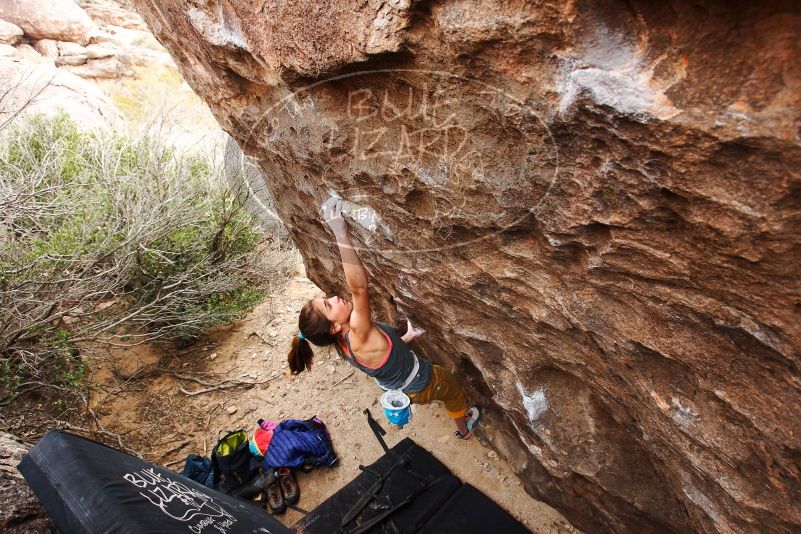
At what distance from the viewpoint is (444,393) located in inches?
109

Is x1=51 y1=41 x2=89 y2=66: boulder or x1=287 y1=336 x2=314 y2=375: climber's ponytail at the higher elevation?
x1=51 y1=41 x2=89 y2=66: boulder

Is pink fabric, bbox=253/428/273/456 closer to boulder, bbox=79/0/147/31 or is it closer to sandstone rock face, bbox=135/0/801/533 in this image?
sandstone rock face, bbox=135/0/801/533

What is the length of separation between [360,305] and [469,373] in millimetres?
1056

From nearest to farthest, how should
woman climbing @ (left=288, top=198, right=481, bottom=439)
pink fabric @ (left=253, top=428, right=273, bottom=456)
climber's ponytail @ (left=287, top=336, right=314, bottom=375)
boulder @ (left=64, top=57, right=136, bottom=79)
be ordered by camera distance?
woman climbing @ (left=288, top=198, right=481, bottom=439) → climber's ponytail @ (left=287, top=336, right=314, bottom=375) → pink fabric @ (left=253, top=428, right=273, bottom=456) → boulder @ (left=64, top=57, right=136, bottom=79)

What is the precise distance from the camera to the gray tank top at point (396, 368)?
7.98ft

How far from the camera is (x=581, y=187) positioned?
127 centimetres

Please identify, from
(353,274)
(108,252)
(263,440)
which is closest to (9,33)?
(108,252)

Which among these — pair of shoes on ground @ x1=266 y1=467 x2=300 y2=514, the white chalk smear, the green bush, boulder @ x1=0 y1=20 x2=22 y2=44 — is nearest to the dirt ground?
pair of shoes on ground @ x1=266 y1=467 x2=300 y2=514

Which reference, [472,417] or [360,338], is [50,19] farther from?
[472,417]

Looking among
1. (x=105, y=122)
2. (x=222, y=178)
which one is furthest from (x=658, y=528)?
(x=105, y=122)

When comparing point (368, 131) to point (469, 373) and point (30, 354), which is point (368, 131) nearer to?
point (469, 373)

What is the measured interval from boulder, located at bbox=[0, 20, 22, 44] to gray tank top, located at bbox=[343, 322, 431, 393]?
1206 cm

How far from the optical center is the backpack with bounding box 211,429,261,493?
10.3 feet

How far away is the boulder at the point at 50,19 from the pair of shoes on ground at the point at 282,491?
12.4 m
